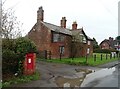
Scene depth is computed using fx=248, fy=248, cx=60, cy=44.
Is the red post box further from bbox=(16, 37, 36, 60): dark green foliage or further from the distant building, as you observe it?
the distant building

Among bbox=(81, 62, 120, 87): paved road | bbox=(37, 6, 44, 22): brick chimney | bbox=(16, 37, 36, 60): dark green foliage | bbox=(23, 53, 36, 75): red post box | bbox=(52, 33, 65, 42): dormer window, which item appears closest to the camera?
bbox=(81, 62, 120, 87): paved road

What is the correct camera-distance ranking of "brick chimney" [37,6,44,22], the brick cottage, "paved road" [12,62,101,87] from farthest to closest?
"brick chimney" [37,6,44,22], the brick cottage, "paved road" [12,62,101,87]

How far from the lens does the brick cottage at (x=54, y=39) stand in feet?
121

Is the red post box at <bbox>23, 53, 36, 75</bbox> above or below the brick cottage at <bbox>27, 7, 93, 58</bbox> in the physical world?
below

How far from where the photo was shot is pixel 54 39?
3738 cm

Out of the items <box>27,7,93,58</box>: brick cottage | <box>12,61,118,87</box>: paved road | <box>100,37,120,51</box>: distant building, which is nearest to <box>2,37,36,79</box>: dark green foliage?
<box>12,61,118,87</box>: paved road

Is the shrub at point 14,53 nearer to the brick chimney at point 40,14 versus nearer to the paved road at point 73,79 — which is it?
the paved road at point 73,79

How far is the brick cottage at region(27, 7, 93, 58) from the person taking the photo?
36.8 metres

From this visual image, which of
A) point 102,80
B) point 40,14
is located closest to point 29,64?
point 102,80

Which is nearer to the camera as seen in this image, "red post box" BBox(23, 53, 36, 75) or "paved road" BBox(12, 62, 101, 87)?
"paved road" BBox(12, 62, 101, 87)

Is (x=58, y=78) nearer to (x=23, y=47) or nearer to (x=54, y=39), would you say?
(x=23, y=47)

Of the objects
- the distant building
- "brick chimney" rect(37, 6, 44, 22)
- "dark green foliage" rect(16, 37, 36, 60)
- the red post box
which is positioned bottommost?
the red post box

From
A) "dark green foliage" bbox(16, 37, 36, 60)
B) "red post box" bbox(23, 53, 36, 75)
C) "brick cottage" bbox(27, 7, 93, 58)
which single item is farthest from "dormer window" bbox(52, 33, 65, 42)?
"red post box" bbox(23, 53, 36, 75)

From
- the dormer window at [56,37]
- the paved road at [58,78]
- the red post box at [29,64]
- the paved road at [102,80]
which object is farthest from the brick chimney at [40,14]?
the paved road at [102,80]
